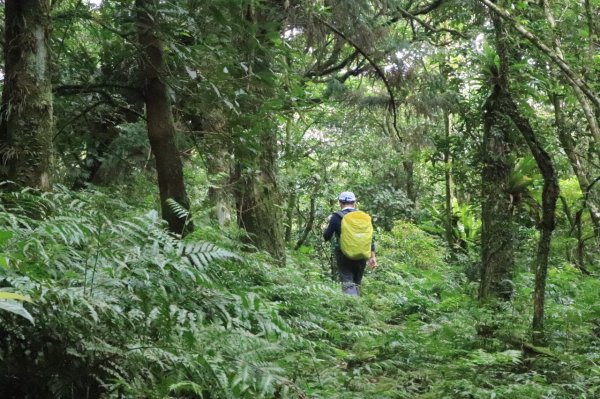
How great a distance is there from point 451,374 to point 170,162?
10.5ft

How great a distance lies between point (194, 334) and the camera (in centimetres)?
299

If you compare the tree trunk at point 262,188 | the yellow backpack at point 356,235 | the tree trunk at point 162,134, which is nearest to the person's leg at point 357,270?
the yellow backpack at point 356,235

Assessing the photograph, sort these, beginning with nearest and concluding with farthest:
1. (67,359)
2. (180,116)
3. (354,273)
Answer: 1. (67,359)
2. (180,116)
3. (354,273)

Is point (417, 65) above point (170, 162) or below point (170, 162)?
Answer: above

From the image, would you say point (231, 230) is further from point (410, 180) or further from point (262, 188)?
point (410, 180)

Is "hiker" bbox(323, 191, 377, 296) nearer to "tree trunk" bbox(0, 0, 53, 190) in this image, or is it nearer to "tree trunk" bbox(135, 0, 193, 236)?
"tree trunk" bbox(135, 0, 193, 236)

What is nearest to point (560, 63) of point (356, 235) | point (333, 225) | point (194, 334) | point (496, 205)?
point (496, 205)

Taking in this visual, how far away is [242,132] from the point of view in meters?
5.79

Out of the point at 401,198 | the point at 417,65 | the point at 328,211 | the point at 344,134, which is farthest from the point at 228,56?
the point at 401,198

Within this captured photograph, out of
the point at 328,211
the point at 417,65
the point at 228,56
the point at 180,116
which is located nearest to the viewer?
the point at 228,56

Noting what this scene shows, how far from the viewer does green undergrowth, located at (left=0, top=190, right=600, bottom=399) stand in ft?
8.01

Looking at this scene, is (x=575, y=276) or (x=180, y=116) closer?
(x=180, y=116)

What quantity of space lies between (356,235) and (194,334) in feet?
16.9

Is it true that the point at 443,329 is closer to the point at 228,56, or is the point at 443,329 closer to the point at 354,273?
the point at 354,273
